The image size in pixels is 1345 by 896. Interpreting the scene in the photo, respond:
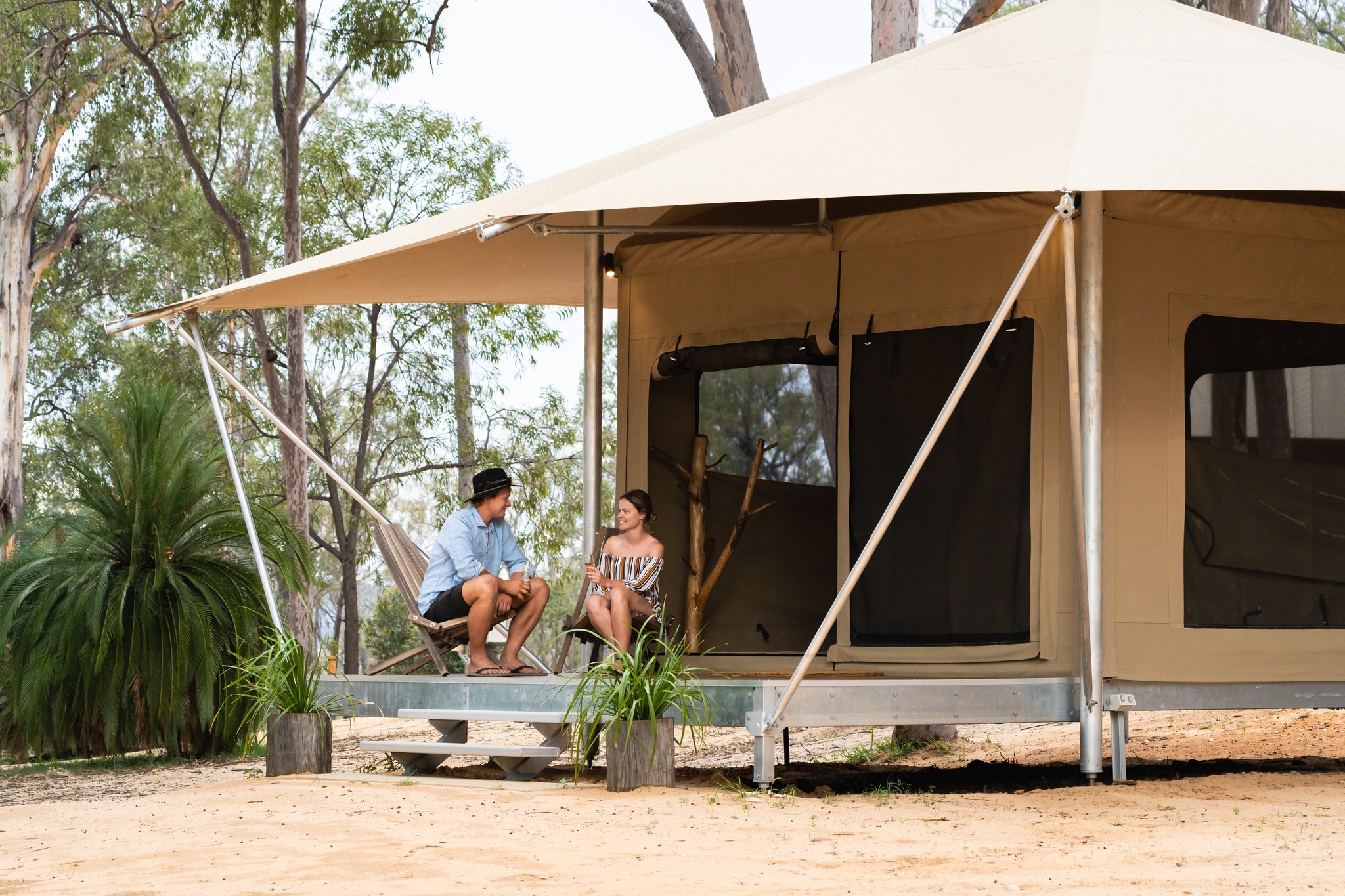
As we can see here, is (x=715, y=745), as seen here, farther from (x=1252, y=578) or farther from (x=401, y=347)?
(x=401, y=347)

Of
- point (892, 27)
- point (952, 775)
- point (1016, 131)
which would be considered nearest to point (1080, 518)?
point (1016, 131)

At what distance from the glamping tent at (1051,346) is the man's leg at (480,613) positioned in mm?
1161

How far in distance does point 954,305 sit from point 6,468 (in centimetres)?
1262

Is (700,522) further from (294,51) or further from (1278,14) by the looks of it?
(294,51)

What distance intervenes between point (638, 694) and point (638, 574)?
991 millimetres

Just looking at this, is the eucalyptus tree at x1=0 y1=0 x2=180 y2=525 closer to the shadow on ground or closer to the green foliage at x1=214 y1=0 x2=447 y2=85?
the green foliage at x1=214 y1=0 x2=447 y2=85

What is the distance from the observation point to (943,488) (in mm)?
5496

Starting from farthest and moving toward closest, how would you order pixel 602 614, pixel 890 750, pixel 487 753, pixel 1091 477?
pixel 890 750
pixel 602 614
pixel 487 753
pixel 1091 477

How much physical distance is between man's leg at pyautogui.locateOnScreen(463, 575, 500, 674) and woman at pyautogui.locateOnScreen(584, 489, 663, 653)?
0.35 meters

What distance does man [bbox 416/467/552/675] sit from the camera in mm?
5445

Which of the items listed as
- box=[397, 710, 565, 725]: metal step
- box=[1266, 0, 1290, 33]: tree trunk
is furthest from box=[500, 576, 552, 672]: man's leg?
box=[1266, 0, 1290, 33]: tree trunk

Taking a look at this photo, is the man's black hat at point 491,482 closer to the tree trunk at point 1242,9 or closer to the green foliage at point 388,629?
the tree trunk at point 1242,9

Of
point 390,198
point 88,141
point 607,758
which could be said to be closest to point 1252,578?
point 607,758

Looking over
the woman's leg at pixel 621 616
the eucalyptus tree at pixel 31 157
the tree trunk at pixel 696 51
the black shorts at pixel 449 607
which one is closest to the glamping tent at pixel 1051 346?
the woman's leg at pixel 621 616
